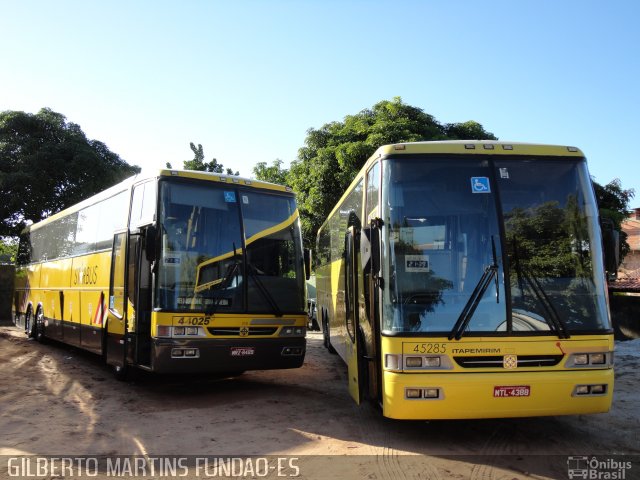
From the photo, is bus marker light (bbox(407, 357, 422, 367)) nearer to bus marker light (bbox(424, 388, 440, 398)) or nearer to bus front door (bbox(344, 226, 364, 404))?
bus marker light (bbox(424, 388, 440, 398))

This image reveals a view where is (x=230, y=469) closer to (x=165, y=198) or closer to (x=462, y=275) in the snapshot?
(x=462, y=275)

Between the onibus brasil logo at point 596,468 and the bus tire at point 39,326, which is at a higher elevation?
the bus tire at point 39,326

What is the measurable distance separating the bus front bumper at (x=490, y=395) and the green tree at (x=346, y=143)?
14.0 m

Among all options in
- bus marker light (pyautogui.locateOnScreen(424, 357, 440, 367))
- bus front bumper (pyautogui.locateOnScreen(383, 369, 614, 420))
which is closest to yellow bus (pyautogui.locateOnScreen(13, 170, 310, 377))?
bus front bumper (pyautogui.locateOnScreen(383, 369, 614, 420))

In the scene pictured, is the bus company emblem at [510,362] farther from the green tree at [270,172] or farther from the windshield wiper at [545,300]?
the green tree at [270,172]

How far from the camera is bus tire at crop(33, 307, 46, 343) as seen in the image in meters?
15.8

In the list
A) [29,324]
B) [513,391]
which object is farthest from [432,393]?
[29,324]

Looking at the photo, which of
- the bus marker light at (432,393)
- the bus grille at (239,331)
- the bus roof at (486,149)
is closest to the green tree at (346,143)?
the bus grille at (239,331)

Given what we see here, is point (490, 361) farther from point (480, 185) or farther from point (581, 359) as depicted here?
point (480, 185)

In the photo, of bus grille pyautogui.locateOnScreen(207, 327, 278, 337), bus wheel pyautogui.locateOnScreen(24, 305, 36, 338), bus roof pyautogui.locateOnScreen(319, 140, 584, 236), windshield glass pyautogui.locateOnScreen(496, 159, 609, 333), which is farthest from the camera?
bus wheel pyautogui.locateOnScreen(24, 305, 36, 338)

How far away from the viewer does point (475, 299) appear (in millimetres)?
5754

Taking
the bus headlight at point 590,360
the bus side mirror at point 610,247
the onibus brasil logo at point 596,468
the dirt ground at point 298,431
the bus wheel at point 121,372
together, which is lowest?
the dirt ground at point 298,431

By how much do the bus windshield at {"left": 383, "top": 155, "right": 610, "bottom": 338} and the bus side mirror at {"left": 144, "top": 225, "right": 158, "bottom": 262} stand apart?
3727mm

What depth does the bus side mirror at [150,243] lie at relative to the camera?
812 cm
